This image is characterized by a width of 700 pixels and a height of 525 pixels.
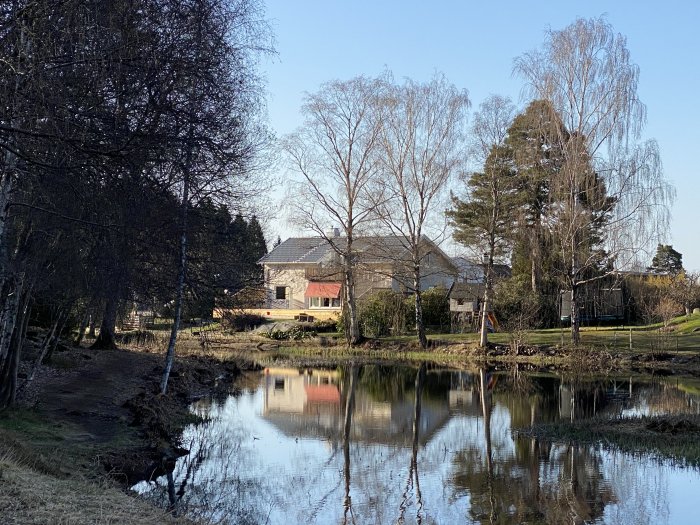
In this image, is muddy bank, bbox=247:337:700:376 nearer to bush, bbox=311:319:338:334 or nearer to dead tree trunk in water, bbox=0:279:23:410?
bush, bbox=311:319:338:334

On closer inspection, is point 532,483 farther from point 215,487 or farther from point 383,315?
point 383,315

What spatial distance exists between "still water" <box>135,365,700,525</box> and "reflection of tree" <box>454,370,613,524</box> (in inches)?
0.9

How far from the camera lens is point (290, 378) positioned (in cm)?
2731

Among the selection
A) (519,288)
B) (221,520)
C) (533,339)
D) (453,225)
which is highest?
(453,225)

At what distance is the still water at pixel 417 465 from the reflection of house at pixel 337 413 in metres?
0.06

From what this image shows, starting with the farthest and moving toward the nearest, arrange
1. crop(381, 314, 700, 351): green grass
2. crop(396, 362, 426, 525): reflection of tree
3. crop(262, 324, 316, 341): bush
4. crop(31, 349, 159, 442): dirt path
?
1. crop(262, 324, 316, 341): bush
2. crop(381, 314, 700, 351): green grass
3. crop(31, 349, 159, 442): dirt path
4. crop(396, 362, 426, 525): reflection of tree

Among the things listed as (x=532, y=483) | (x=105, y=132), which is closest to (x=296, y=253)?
(x=532, y=483)

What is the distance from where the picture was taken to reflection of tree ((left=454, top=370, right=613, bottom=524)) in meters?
10.2

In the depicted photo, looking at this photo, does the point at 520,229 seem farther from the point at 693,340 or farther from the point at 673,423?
the point at 673,423

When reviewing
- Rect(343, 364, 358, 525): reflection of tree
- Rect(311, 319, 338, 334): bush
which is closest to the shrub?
Rect(311, 319, 338, 334): bush

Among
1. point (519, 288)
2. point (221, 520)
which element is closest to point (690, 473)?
point (221, 520)

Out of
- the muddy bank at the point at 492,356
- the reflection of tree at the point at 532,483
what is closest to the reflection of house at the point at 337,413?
the reflection of tree at the point at 532,483

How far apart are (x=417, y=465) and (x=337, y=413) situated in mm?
6447

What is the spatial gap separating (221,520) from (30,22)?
627 cm
